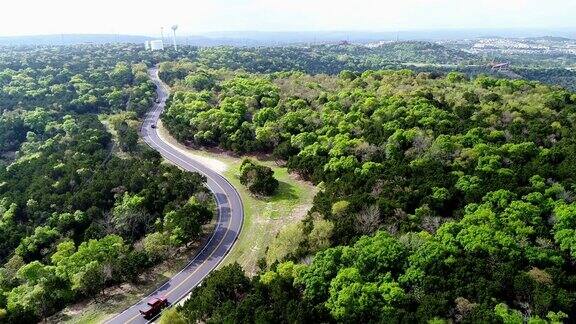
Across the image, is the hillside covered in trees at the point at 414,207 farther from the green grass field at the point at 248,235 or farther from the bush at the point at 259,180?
the bush at the point at 259,180

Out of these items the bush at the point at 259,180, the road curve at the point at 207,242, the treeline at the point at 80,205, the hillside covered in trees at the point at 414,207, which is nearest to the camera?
the hillside covered in trees at the point at 414,207

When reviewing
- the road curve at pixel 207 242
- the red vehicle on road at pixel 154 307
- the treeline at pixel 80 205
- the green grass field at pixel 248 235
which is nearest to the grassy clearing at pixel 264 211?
the green grass field at pixel 248 235

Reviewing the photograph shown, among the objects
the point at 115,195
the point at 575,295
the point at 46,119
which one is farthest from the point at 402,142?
the point at 46,119

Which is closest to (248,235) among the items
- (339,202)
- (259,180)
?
(259,180)

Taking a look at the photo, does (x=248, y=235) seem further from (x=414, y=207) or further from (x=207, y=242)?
(x=414, y=207)

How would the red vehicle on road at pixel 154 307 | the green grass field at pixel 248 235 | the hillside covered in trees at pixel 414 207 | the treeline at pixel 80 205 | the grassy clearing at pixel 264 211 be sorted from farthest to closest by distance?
the grassy clearing at pixel 264 211, the treeline at pixel 80 205, the green grass field at pixel 248 235, the red vehicle on road at pixel 154 307, the hillside covered in trees at pixel 414 207

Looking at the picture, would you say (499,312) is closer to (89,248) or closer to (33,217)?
(89,248)
